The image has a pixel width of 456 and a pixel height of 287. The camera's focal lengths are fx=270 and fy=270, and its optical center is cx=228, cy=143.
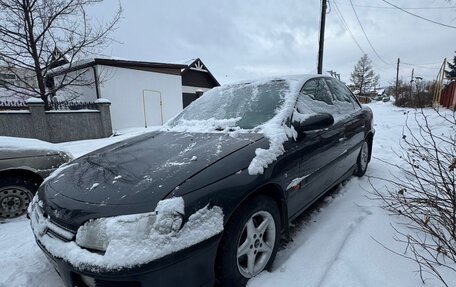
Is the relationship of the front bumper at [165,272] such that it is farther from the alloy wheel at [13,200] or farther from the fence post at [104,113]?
the fence post at [104,113]

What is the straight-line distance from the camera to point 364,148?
4434 mm

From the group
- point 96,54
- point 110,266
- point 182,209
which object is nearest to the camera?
point 110,266

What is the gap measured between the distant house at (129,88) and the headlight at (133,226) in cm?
1322

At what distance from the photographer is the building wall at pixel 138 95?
48.0ft

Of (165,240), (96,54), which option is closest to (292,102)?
(165,240)

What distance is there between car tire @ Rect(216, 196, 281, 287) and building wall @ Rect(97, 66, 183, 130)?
14.1 metres

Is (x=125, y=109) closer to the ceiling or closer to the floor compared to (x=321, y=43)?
closer to the floor

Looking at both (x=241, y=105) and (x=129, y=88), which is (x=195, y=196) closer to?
(x=241, y=105)

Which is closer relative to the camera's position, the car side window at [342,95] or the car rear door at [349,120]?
the car rear door at [349,120]

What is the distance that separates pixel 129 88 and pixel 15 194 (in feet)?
42.2

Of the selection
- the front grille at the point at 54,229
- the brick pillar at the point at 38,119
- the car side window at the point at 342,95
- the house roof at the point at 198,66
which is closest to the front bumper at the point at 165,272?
the front grille at the point at 54,229

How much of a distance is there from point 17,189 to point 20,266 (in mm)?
1335

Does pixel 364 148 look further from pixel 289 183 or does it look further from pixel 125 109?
pixel 125 109

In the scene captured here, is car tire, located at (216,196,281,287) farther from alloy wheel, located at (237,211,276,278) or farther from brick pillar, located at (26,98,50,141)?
brick pillar, located at (26,98,50,141)
